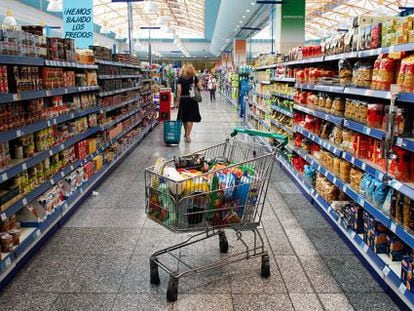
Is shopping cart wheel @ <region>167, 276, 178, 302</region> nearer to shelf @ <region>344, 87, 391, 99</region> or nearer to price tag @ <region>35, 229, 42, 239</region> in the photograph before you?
price tag @ <region>35, 229, 42, 239</region>

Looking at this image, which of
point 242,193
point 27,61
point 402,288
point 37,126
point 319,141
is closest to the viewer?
point 402,288

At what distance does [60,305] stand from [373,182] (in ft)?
7.99

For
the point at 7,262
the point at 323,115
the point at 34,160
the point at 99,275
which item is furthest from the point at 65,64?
the point at 323,115

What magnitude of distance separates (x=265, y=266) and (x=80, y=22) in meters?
5.81

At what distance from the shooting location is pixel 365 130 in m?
3.53

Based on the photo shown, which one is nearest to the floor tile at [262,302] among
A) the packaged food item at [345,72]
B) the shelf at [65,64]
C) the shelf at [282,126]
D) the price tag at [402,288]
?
the price tag at [402,288]

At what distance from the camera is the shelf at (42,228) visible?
10.5ft

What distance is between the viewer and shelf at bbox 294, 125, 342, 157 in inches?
167

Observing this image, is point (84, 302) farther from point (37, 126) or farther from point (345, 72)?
point (345, 72)

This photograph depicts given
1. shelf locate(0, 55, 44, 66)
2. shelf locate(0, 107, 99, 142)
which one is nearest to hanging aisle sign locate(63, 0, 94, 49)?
shelf locate(0, 107, 99, 142)

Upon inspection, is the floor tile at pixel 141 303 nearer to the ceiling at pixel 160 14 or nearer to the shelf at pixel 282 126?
the shelf at pixel 282 126

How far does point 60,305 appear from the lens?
289 cm

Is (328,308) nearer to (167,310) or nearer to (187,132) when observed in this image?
(167,310)

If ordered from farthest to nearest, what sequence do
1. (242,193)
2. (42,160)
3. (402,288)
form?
(42,160) → (242,193) → (402,288)
